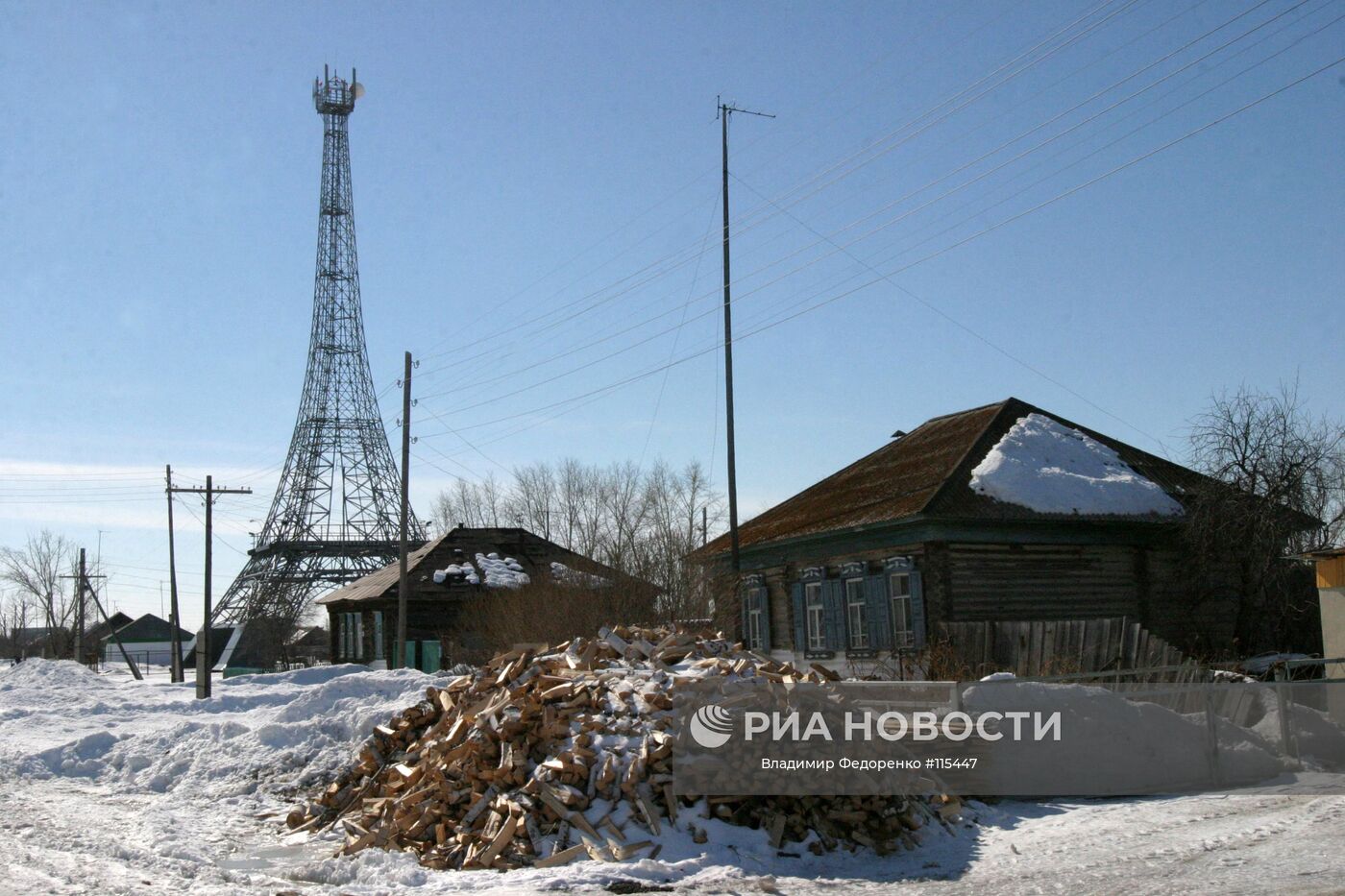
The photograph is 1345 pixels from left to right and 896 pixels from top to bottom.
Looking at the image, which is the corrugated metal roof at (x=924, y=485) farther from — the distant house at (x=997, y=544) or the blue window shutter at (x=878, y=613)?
the blue window shutter at (x=878, y=613)

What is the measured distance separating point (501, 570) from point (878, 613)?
1909 centimetres

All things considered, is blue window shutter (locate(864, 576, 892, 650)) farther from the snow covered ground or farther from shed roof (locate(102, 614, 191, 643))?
shed roof (locate(102, 614, 191, 643))

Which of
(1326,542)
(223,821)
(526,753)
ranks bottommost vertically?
(223,821)

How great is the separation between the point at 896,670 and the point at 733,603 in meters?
7.46

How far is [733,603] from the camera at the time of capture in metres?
28.7

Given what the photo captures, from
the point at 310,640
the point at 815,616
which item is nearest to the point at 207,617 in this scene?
the point at 815,616

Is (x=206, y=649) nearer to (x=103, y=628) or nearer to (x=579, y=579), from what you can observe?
(x=579, y=579)

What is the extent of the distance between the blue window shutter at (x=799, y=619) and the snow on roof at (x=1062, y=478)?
5512 mm

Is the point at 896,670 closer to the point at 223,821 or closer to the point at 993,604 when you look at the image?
the point at 993,604

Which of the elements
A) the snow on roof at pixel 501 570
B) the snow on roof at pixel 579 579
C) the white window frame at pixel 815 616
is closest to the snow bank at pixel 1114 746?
the white window frame at pixel 815 616

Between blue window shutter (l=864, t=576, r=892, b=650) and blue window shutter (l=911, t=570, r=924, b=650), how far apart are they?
0.85 m

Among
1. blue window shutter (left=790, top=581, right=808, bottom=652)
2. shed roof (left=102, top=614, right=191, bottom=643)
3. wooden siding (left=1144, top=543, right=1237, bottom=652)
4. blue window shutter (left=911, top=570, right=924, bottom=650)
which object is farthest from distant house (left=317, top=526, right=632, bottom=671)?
shed roof (left=102, top=614, right=191, bottom=643)

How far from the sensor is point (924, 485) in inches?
925

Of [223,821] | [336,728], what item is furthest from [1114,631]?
[223,821]
